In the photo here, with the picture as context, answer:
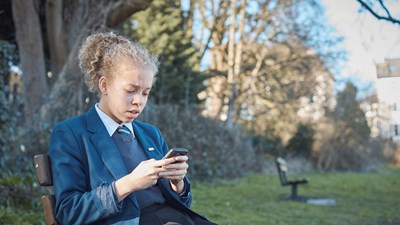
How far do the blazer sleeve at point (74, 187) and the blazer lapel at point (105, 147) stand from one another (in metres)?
0.07

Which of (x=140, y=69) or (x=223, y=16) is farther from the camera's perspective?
(x=223, y=16)

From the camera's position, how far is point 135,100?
237 cm

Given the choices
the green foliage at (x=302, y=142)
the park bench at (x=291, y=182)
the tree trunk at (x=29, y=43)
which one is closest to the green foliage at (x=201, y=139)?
the park bench at (x=291, y=182)

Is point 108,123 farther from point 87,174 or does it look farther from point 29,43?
point 29,43

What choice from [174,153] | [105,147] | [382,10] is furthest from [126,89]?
[382,10]

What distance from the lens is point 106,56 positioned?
244 centimetres

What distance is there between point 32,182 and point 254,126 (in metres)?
18.8

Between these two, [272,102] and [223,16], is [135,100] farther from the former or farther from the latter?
[272,102]

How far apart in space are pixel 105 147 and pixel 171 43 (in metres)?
15.1

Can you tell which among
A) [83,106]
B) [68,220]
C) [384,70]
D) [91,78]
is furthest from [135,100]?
[83,106]

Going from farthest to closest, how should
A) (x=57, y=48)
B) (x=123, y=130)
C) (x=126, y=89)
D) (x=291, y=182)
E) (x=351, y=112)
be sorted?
(x=351, y=112) → (x=57, y=48) → (x=291, y=182) → (x=123, y=130) → (x=126, y=89)

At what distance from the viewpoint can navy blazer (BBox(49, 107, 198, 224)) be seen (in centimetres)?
216

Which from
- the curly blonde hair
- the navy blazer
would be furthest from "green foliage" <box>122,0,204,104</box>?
the navy blazer

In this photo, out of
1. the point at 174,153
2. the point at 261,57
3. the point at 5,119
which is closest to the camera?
the point at 174,153
